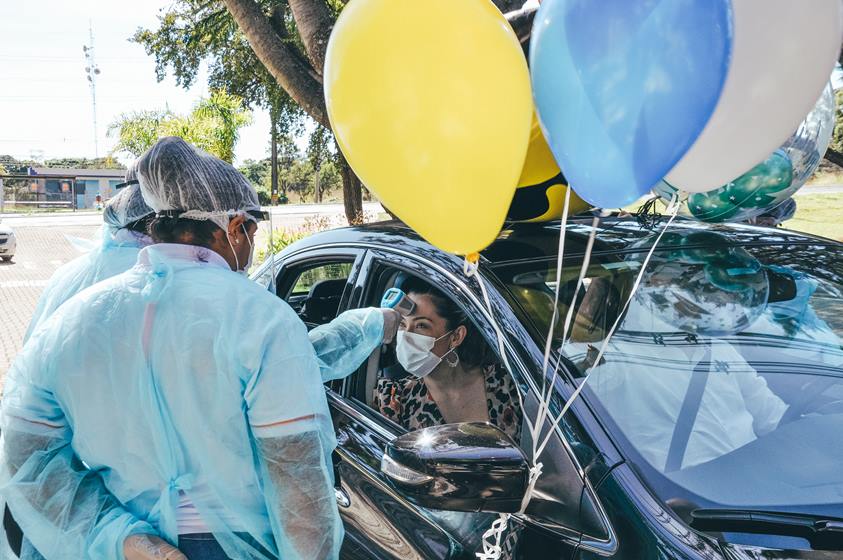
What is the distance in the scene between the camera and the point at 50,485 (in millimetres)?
1783

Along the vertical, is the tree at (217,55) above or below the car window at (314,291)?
above

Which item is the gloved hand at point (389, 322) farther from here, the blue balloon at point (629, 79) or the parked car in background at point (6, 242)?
the parked car in background at point (6, 242)

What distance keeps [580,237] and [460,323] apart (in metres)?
0.53

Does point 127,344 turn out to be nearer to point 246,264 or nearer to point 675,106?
point 246,264

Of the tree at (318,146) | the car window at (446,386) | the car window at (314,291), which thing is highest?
the tree at (318,146)

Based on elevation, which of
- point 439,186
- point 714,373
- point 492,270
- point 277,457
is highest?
point 439,186

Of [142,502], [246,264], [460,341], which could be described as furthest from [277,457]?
[460,341]

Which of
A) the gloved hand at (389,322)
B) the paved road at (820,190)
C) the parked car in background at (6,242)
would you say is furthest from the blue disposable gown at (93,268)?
the paved road at (820,190)

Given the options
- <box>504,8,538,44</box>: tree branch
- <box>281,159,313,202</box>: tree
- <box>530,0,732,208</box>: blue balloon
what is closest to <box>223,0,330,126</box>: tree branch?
Answer: <box>504,8,538,44</box>: tree branch

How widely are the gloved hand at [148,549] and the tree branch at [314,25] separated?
530cm

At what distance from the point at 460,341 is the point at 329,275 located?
881 mm

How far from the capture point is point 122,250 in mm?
3172

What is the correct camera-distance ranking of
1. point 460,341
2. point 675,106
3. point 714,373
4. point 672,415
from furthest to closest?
1. point 460,341
2. point 714,373
3. point 672,415
4. point 675,106

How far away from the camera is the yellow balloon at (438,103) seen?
174cm
